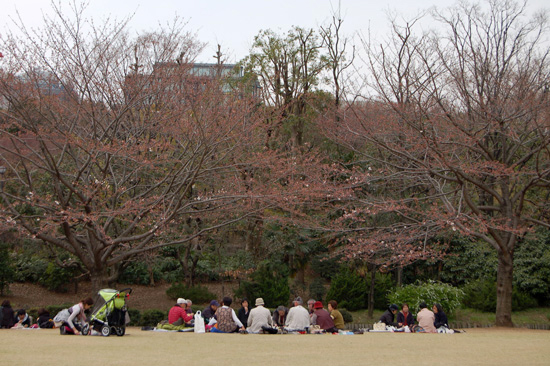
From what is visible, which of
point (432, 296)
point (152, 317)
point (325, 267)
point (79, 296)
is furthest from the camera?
point (79, 296)

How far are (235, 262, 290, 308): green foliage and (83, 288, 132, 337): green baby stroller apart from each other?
10.6m

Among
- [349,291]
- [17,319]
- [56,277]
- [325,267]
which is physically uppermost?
[325,267]

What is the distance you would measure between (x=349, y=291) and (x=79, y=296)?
39.3ft

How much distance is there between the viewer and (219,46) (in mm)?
21547

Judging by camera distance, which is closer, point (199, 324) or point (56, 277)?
point (199, 324)

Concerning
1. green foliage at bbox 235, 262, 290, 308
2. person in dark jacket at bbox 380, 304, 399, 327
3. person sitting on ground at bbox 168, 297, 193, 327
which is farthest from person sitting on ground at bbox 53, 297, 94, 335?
green foliage at bbox 235, 262, 290, 308

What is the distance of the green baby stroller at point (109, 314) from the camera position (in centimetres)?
1076

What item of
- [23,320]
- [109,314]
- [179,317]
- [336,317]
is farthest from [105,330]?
[336,317]

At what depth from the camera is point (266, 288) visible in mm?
21156

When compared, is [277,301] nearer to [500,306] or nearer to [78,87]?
[500,306]

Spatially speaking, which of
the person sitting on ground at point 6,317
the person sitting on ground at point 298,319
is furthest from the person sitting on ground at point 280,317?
the person sitting on ground at point 6,317

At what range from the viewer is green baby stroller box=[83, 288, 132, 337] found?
35.3 ft

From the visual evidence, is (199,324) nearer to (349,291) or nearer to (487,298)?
(349,291)

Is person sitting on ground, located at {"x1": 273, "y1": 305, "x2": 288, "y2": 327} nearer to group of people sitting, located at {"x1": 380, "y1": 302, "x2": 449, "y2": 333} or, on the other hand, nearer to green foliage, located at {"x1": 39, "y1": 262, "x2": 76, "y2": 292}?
group of people sitting, located at {"x1": 380, "y1": 302, "x2": 449, "y2": 333}
